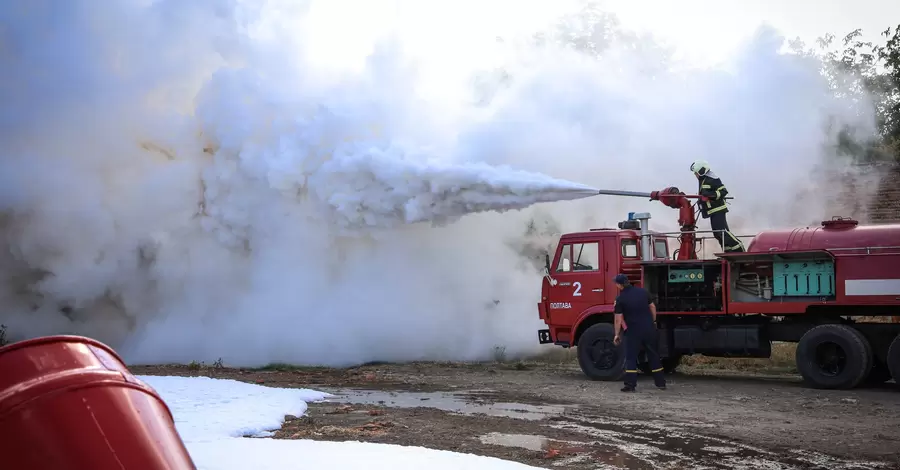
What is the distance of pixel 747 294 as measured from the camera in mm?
13234

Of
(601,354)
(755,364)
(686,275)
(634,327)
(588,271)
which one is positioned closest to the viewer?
(634,327)

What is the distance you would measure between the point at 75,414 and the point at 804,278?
1205 centimetres

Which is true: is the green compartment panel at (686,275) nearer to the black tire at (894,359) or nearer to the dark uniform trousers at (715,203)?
the dark uniform trousers at (715,203)

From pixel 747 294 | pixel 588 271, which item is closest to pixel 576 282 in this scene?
pixel 588 271

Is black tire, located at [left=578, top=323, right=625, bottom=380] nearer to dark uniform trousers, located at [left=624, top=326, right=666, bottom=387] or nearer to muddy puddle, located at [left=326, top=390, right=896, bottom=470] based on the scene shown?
dark uniform trousers, located at [left=624, top=326, right=666, bottom=387]

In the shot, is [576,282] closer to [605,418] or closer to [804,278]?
[804,278]

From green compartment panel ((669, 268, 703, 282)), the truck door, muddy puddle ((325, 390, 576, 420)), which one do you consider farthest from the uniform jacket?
muddy puddle ((325, 390, 576, 420))

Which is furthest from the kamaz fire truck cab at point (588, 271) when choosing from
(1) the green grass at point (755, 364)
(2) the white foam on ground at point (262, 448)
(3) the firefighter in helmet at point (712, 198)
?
(2) the white foam on ground at point (262, 448)

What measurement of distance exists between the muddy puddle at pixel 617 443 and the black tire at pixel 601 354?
10.6ft

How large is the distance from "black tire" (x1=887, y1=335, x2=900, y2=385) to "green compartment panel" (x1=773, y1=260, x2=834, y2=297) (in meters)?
1.07

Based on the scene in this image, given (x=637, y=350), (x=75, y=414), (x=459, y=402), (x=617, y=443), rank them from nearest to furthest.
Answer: (x=75, y=414), (x=617, y=443), (x=459, y=402), (x=637, y=350)

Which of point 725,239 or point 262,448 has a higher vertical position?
point 725,239

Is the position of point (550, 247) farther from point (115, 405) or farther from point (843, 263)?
point (115, 405)

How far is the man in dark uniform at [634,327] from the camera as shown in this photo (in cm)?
1243
